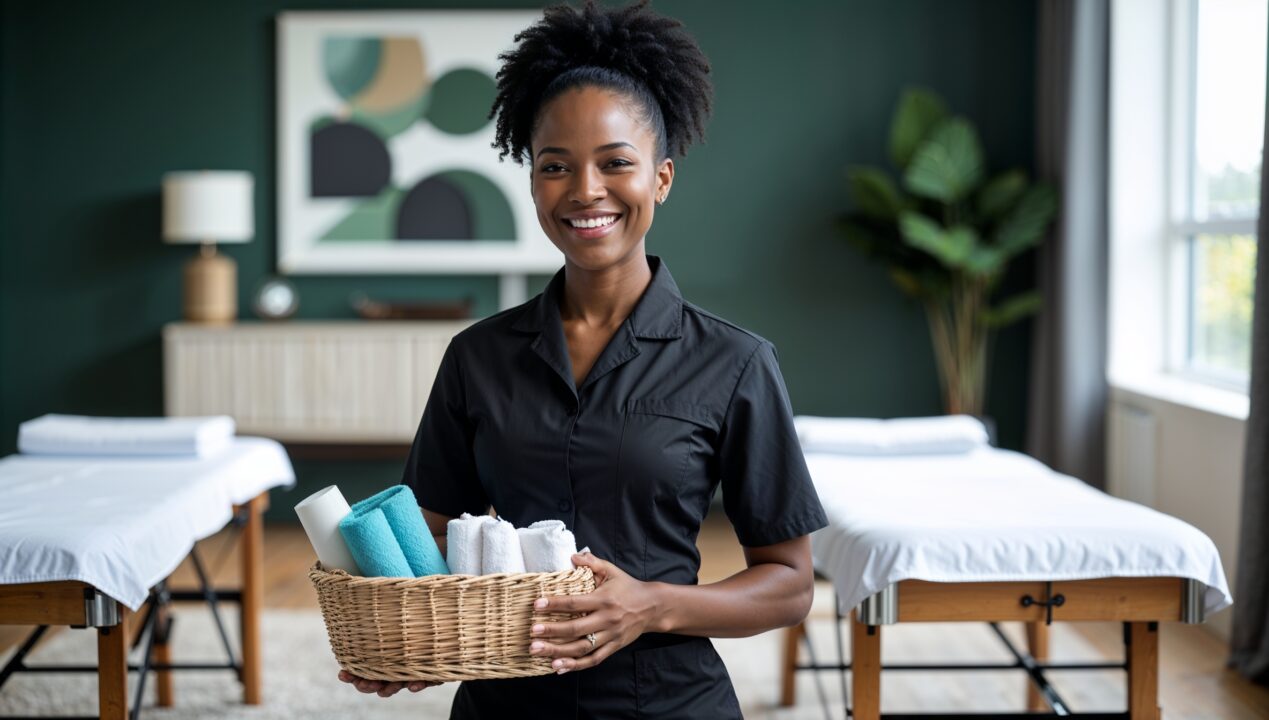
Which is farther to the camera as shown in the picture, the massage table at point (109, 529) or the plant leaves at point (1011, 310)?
the plant leaves at point (1011, 310)

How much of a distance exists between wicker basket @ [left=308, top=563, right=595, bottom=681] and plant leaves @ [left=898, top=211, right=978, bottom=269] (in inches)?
152

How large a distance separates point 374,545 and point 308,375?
4319 mm

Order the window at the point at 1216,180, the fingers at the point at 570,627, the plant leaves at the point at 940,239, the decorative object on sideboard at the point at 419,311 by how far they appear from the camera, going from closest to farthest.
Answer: the fingers at the point at 570,627 → the window at the point at 1216,180 → the plant leaves at the point at 940,239 → the decorative object on sideboard at the point at 419,311

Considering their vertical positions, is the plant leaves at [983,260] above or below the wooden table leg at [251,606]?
above

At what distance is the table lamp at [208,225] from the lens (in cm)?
539

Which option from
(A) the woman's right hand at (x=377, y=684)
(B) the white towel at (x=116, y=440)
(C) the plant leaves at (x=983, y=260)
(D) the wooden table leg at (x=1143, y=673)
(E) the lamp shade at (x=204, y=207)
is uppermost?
(E) the lamp shade at (x=204, y=207)

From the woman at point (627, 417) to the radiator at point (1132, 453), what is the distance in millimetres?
3394

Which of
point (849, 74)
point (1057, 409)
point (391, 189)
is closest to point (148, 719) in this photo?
point (391, 189)

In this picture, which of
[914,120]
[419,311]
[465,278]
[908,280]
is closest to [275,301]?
[419,311]

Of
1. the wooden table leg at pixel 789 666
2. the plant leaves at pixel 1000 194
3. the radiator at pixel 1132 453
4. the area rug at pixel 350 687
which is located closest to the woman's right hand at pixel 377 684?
the area rug at pixel 350 687

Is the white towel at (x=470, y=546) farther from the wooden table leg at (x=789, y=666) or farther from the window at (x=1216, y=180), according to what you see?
the window at (x=1216, y=180)

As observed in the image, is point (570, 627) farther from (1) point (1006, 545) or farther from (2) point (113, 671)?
(2) point (113, 671)

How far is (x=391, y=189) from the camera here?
229 inches

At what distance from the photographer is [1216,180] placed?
4.52 metres
